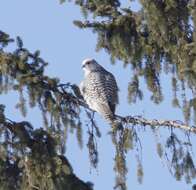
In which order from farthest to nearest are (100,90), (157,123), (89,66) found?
(89,66) → (100,90) → (157,123)

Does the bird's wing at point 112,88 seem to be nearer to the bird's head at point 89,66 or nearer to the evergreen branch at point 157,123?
the bird's head at point 89,66

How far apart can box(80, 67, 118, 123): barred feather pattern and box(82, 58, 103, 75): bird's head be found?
179 millimetres

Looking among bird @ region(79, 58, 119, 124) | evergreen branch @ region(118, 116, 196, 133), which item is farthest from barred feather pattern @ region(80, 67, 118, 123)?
evergreen branch @ region(118, 116, 196, 133)

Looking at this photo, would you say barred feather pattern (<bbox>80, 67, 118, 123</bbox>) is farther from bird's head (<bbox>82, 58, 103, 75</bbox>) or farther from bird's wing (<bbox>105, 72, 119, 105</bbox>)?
bird's head (<bbox>82, 58, 103, 75</bbox>)

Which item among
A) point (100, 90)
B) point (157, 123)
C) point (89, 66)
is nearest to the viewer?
point (157, 123)

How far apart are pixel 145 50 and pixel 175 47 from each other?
Result: 0.53 metres

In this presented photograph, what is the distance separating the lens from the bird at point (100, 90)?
12320 millimetres

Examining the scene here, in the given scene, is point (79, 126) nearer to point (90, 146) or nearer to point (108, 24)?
point (90, 146)

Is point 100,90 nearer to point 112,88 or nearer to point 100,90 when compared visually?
point 100,90

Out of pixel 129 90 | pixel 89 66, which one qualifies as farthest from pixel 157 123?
pixel 89 66

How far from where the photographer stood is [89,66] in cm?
1418

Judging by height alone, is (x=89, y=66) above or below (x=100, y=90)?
above

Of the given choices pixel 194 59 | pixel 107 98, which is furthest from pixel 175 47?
pixel 107 98

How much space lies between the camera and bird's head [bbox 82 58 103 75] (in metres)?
13.9
